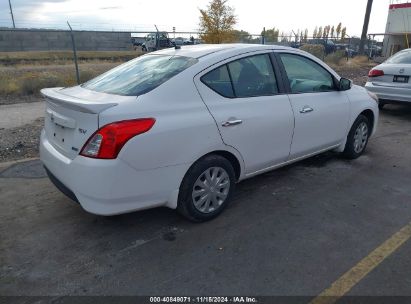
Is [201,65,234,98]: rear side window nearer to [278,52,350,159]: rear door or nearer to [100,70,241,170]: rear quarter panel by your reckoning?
[100,70,241,170]: rear quarter panel

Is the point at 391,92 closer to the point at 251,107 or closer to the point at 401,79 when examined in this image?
the point at 401,79

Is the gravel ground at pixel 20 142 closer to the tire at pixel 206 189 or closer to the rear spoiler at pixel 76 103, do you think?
the rear spoiler at pixel 76 103

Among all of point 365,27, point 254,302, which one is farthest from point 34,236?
point 365,27

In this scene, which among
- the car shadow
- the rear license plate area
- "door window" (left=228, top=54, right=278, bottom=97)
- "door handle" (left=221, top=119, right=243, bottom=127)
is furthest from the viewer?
the car shadow

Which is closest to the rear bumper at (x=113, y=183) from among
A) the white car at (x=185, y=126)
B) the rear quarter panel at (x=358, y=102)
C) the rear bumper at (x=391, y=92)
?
the white car at (x=185, y=126)

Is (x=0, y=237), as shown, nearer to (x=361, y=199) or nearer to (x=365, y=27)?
(x=361, y=199)

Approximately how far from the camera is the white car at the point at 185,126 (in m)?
2.93

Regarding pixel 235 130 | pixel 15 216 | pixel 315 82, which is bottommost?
pixel 15 216

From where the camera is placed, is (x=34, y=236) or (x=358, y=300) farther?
(x=34, y=236)

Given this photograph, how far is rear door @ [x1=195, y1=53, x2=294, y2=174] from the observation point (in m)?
3.50

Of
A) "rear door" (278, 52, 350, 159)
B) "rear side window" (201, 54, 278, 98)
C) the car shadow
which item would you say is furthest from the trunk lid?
the car shadow

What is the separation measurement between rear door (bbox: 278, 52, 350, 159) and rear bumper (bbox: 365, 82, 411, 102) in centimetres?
359

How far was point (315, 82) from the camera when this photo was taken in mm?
4621

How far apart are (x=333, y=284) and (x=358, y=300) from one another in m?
0.20
